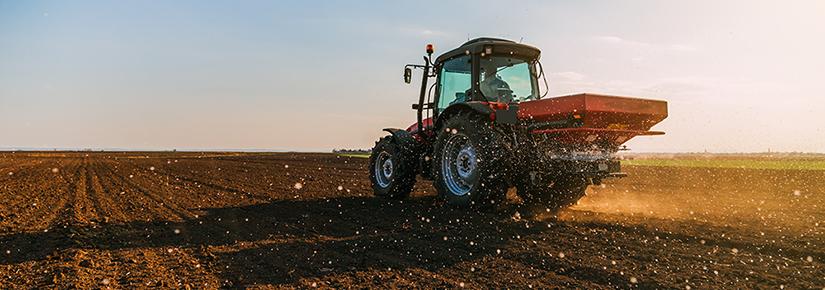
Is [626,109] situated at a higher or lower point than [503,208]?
higher

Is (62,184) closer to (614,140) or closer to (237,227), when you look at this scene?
(237,227)

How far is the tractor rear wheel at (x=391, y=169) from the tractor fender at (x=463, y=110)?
100 cm

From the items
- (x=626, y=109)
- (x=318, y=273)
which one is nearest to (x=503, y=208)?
(x=626, y=109)

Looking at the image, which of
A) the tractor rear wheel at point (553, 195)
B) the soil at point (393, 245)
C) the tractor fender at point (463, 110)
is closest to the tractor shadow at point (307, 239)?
the soil at point (393, 245)

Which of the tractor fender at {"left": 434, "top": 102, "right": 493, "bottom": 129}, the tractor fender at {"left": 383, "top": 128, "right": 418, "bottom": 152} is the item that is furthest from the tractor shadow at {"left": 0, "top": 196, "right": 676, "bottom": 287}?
the tractor fender at {"left": 383, "top": 128, "right": 418, "bottom": 152}

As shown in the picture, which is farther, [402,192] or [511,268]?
[402,192]

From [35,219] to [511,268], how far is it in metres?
6.16

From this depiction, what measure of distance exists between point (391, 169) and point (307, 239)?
4.23 meters

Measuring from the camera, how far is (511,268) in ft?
13.8

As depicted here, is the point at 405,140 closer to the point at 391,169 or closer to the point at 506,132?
the point at 391,169

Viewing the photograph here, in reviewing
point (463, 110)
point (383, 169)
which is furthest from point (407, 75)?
point (383, 169)

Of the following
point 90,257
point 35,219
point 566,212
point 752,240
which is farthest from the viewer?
point 566,212

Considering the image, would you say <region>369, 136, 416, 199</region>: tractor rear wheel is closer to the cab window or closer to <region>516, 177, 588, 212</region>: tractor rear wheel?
the cab window

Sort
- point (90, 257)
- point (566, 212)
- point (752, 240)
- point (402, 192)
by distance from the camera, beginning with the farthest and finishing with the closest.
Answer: point (402, 192)
point (566, 212)
point (752, 240)
point (90, 257)
